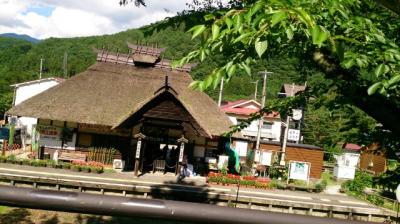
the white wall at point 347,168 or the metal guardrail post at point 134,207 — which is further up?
the metal guardrail post at point 134,207

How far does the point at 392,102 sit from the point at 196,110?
2398cm

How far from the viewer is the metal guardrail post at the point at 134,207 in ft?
3.81

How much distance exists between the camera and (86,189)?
60.1 feet

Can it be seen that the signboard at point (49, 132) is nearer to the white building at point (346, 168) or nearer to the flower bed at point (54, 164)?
the flower bed at point (54, 164)

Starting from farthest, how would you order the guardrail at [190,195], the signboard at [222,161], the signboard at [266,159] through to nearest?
the signboard at [266,159] < the signboard at [222,161] < the guardrail at [190,195]

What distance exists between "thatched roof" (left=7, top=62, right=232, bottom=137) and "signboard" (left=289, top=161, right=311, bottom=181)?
16.3 feet

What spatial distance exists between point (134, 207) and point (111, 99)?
88.2 feet

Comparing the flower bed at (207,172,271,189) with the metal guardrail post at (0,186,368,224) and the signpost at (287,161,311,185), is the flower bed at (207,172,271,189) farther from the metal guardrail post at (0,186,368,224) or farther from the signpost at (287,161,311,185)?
the metal guardrail post at (0,186,368,224)

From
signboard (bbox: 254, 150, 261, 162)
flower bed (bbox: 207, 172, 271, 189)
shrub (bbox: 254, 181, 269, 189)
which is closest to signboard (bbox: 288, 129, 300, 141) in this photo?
signboard (bbox: 254, 150, 261, 162)

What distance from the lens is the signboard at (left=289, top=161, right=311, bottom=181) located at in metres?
26.2

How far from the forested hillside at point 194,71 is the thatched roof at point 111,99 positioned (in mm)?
2260

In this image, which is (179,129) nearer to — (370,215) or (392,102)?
(370,215)

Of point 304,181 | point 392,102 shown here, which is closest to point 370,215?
point 304,181

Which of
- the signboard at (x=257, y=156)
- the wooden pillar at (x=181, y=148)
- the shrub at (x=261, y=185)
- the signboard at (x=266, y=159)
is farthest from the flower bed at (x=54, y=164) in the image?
the signboard at (x=257, y=156)
